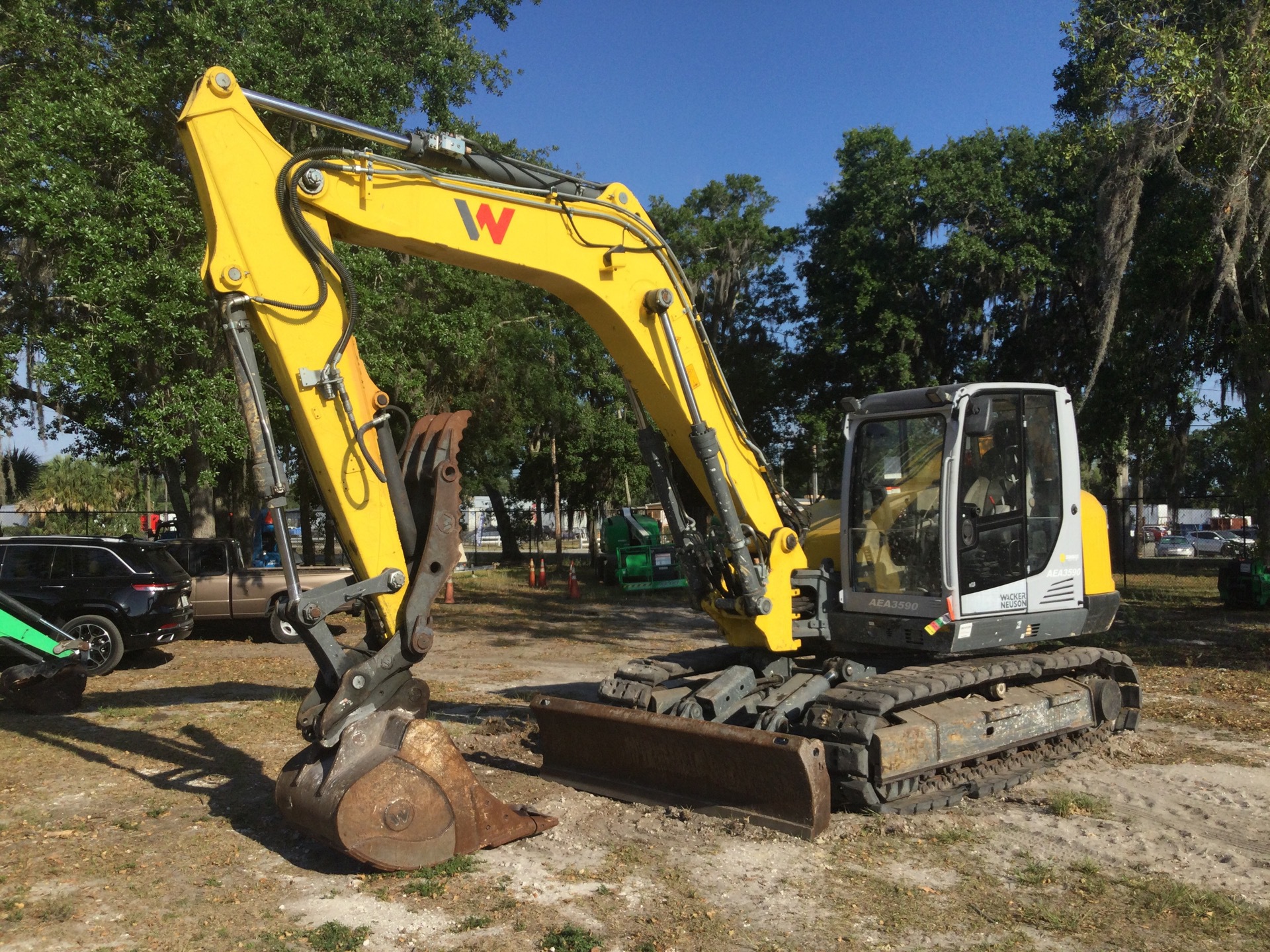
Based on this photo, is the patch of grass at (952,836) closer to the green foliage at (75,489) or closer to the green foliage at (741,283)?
the green foliage at (741,283)

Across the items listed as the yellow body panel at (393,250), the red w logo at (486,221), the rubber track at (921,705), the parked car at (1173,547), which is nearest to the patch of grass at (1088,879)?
the rubber track at (921,705)

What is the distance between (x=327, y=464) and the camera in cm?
567

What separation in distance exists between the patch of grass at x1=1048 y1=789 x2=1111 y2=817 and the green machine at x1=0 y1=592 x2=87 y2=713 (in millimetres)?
9173

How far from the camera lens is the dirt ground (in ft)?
15.9

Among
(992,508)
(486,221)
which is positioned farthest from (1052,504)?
(486,221)

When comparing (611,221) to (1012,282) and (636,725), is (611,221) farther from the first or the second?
(1012,282)

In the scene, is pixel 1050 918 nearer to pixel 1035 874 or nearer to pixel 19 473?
pixel 1035 874

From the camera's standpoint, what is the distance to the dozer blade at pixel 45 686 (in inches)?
395

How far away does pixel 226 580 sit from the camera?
15.6 m

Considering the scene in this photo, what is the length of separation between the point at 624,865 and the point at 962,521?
11.0ft

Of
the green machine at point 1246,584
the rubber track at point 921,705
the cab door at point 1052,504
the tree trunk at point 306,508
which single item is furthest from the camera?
the tree trunk at point 306,508

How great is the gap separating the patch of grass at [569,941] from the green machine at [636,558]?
1758 cm

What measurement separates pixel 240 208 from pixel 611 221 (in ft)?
7.72

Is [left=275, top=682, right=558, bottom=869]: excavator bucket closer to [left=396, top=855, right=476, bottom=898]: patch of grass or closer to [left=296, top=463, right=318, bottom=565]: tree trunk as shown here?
[left=396, top=855, right=476, bottom=898]: patch of grass
